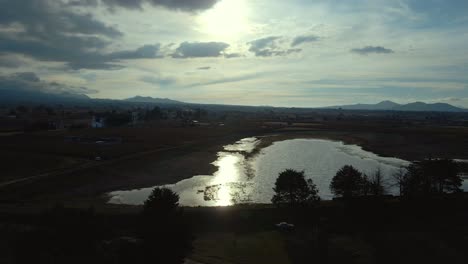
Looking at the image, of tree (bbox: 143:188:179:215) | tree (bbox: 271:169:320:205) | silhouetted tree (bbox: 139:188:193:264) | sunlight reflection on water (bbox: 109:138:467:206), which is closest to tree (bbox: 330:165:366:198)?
tree (bbox: 271:169:320:205)

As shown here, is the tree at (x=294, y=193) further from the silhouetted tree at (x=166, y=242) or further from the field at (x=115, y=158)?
the field at (x=115, y=158)

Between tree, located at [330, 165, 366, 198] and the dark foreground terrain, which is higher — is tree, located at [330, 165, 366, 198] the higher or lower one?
the higher one

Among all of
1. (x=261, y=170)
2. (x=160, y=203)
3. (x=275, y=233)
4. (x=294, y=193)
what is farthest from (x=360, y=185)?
(x=261, y=170)

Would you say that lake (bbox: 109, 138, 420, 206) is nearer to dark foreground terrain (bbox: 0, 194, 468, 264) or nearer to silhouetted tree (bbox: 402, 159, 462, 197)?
dark foreground terrain (bbox: 0, 194, 468, 264)

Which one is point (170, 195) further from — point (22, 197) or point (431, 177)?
point (431, 177)

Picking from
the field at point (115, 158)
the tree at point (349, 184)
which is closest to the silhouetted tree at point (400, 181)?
the tree at point (349, 184)

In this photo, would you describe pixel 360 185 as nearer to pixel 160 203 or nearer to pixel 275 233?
pixel 275 233

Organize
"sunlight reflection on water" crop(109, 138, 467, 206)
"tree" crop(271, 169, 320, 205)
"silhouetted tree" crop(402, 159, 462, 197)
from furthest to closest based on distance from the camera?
1. "sunlight reflection on water" crop(109, 138, 467, 206)
2. "silhouetted tree" crop(402, 159, 462, 197)
3. "tree" crop(271, 169, 320, 205)

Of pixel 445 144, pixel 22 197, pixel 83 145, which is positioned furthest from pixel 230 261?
pixel 445 144

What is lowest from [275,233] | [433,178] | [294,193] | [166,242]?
[275,233]
